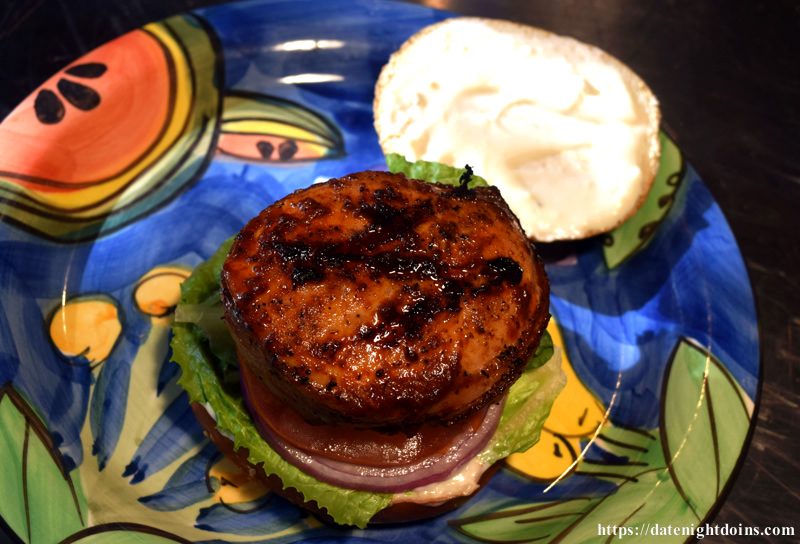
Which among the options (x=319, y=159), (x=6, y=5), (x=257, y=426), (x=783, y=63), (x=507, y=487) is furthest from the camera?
(x=783, y=63)

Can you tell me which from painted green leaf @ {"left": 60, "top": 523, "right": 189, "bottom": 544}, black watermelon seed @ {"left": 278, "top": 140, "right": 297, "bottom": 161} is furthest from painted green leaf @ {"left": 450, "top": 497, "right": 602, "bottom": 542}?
black watermelon seed @ {"left": 278, "top": 140, "right": 297, "bottom": 161}

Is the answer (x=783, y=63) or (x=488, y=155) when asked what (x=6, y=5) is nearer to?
(x=488, y=155)

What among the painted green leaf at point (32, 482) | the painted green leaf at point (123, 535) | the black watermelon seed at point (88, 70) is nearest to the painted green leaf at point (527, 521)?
the painted green leaf at point (123, 535)

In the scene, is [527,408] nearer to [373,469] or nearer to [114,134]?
[373,469]

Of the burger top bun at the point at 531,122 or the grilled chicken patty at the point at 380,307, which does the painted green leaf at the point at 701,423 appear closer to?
the burger top bun at the point at 531,122

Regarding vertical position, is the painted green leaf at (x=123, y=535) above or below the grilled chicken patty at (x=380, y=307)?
below

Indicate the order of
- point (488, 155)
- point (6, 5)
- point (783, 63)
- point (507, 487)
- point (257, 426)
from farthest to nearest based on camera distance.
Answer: point (783, 63) < point (6, 5) < point (488, 155) < point (507, 487) < point (257, 426)

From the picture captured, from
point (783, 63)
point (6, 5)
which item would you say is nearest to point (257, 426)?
point (6, 5)
